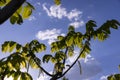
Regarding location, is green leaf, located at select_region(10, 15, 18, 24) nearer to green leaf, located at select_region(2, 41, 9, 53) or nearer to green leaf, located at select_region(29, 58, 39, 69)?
green leaf, located at select_region(2, 41, 9, 53)

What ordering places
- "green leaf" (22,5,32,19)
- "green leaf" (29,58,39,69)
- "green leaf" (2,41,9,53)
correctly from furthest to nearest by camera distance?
"green leaf" (29,58,39,69)
"green leaf" (2,41,9,53)
"green leaf" (22,5,32,19)

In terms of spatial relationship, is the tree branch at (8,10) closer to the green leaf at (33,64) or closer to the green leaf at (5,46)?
the green leaf at (5,46)

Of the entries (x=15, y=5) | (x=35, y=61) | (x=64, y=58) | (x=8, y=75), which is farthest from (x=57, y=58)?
(x=15, y=5)

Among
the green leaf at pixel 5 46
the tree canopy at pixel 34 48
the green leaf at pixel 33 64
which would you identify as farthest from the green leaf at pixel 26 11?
the green leaf at pixel 33 64

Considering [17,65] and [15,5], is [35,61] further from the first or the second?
[15,5]

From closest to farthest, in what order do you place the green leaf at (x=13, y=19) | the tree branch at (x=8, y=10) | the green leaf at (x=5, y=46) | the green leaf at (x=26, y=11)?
the tree branch at (x=8, y=10)
the green leaf at (x=26, y=11)
the green leaf at (x=13, y=19)
the green leaf at (x=5, y=46)

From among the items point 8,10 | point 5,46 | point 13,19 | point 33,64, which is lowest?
point 8,10

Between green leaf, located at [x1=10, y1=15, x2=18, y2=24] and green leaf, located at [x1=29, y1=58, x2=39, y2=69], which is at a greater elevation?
green leaf, located at [x1=29, y1=58, x2=39, y2=69]

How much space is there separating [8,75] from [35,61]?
8.32 feet

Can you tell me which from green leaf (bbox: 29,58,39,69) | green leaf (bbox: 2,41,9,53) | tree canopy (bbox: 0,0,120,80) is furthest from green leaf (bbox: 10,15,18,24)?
green leaf (bbox: 29,58,39,69)

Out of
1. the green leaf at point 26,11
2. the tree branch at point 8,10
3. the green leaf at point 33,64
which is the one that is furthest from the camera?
the green leaf at point 33,64

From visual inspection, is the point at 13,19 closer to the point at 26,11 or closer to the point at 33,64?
the point at 26,11

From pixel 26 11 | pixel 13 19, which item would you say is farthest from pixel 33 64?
pixel 26 11

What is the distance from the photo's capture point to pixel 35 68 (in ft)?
19.7
